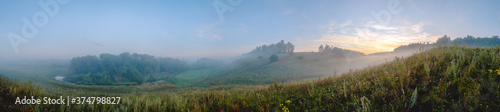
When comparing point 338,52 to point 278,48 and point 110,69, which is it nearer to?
point 278,48

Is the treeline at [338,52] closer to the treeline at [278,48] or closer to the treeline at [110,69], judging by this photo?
the treeline at [278,48]

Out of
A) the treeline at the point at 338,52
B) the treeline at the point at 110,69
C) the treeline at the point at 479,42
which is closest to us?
the treeline at the point at 479,42

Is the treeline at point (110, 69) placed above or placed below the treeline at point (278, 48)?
below

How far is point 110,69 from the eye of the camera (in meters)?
67.9

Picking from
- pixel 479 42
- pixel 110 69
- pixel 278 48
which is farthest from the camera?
pixel 278 48

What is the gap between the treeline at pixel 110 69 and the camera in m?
57.9

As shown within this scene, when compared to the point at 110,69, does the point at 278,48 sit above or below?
above

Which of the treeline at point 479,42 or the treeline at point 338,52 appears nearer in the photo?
the treeline at point 479,42

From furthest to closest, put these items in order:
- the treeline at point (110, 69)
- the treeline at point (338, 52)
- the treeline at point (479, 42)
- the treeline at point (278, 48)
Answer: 1. the treeline at point (278, 48)
2. the treeline at point (338, 52)
3. the treeline at point (110, 69)
4. the treeline at point (479, 42)

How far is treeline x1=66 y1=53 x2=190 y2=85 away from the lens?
57884 mm

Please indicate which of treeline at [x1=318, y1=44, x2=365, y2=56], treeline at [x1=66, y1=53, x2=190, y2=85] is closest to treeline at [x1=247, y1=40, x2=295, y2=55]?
treeline at [x1=318, y1=44, x2=365, y2=56]

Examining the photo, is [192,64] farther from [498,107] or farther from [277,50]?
[498,107]

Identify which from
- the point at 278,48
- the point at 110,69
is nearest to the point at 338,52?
the point at 278,48

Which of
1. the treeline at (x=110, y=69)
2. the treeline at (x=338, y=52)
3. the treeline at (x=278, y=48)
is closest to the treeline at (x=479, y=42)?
the treeline at (x=338, y=52)
